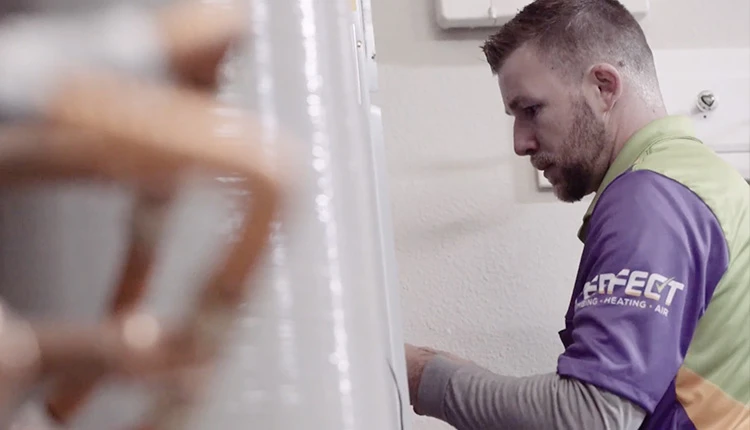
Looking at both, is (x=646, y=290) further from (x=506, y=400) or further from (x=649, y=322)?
(x=506, y=400)

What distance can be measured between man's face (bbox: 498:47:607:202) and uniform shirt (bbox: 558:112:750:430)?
0.15 m

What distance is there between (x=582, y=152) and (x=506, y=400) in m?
0.35

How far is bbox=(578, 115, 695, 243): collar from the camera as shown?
32.1 inches

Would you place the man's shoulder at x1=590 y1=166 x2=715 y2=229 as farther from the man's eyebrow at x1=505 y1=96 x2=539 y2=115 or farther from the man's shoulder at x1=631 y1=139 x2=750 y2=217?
the man's eyebrow at x1=505 y1=96 x2=539 y2=115

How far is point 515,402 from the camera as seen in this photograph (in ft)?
2.29

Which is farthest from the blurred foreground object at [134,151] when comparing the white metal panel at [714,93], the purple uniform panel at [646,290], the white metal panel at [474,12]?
the white metal panel at [714,93]

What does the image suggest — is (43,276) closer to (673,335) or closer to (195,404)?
(195,404)

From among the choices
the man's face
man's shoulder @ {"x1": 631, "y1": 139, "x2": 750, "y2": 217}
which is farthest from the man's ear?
man's shoulder @ {"x1": 631, "y1": 139, "x2": 750, "y2": 217}

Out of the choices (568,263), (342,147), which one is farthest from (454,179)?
(342,147)

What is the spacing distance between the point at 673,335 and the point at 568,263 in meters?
0.47

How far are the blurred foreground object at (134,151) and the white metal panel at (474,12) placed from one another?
0.95 meters

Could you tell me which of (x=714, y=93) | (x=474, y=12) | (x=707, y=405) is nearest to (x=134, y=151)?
(x=707, y=405)

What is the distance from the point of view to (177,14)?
231 millimetres

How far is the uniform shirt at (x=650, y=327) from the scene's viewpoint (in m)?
0.65
